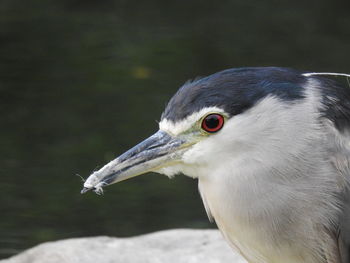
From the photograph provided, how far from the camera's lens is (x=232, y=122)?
3238mm

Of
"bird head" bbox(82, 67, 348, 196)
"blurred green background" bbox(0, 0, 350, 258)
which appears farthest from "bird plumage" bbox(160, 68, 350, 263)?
"blurred green background" bbox(0, 0, 350, 258)

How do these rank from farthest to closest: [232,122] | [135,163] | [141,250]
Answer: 1. [141,250]
2. [135,163]
3. [232,122]

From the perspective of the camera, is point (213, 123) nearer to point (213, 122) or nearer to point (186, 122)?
point (213, 122)

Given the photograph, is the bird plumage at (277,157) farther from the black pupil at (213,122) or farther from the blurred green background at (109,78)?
the blurred green background at (109,78)

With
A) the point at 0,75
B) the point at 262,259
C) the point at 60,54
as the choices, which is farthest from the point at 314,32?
the point at 262,259

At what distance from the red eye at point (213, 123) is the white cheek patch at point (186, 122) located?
0.06ft

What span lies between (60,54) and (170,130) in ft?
14.6

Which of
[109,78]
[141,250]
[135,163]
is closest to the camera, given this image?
[135,163]

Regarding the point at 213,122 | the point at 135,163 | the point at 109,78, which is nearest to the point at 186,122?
the point at 213,122

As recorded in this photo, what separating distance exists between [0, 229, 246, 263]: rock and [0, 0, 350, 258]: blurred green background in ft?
2.45

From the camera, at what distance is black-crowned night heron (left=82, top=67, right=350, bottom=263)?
326 centimetres

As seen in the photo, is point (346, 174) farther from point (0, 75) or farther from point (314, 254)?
point (0, 75)

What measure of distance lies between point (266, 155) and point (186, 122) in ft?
1.10

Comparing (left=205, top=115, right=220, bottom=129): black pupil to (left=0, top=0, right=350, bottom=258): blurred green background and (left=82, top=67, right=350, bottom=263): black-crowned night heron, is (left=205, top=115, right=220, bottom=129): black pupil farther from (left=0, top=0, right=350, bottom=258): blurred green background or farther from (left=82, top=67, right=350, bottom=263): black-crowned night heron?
(left=0, top=0, right=350, bottom=258): blurred green background
